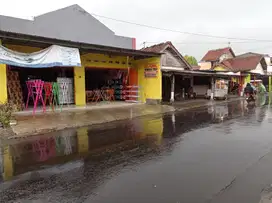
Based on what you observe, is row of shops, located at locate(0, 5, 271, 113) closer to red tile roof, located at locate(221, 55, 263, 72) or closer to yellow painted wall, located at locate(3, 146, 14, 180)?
yellow painted wall, located at locate(3, 146, 14, 180)

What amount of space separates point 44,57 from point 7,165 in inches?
282

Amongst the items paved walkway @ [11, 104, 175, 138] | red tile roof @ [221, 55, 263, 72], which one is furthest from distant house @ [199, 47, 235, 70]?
paved walkway @ [11, 104, 175, 138]

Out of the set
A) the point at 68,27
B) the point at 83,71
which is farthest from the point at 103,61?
the point at 68,27

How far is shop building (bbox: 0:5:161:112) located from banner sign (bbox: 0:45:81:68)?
0.05 metres

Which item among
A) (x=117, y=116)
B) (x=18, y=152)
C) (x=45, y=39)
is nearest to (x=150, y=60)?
(x=117, y=116)

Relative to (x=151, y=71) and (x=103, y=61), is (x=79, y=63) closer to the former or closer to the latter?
(x=103, y=61)

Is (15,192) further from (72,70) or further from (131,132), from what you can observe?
(72,70)

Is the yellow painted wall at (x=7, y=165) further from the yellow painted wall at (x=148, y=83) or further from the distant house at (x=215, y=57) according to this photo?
the distant house at (x=215, y=57)

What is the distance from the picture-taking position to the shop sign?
53.0 feet

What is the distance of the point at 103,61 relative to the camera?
52.7 ft

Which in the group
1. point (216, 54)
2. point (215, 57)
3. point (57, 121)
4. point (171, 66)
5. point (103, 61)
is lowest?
point (57, 121)

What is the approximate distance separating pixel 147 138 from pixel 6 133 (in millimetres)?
4744

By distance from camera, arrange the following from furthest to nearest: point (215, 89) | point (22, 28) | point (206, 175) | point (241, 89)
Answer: point (241, 89) < point (215, 89) < point (22, 28) < point (206, 175)

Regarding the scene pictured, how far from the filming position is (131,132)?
811 centimetres
